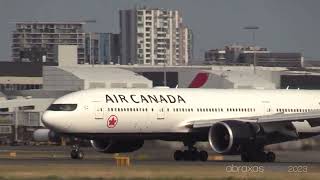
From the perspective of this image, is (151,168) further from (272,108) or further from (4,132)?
(4,132)

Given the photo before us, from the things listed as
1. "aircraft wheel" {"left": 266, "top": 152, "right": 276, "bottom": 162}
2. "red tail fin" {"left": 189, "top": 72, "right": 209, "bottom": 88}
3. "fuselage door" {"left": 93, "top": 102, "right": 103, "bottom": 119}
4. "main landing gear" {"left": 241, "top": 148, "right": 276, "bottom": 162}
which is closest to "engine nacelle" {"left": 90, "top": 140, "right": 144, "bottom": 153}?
"fuselage door" {"left": 93, "top": 102, "right": 103, "bottom": 119}

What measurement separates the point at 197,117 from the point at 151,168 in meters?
17.1

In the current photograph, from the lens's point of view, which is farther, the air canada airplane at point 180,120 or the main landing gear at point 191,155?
the main landing gear at point 191,155

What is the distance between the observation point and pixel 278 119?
7656cm

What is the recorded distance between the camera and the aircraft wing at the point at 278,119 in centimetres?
7650

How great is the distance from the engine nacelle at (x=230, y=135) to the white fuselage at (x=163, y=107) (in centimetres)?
247

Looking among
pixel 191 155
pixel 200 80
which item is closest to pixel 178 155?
pixel 191 155

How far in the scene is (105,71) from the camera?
178125 millimetres

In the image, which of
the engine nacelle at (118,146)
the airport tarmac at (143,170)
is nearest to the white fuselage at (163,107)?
the engine nacelle at (118,146)

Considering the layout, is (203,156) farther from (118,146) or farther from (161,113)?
Answer: (118,146)

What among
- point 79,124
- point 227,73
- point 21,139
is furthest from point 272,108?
point 227,73

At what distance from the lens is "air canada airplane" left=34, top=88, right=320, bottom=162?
75.0 meters

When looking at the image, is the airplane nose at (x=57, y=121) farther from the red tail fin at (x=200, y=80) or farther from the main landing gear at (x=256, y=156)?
the red tail fin at (x=200, y=80)

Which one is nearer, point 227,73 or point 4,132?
point 4,132
